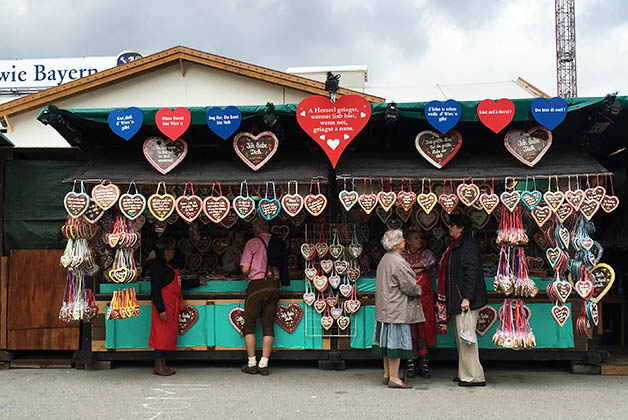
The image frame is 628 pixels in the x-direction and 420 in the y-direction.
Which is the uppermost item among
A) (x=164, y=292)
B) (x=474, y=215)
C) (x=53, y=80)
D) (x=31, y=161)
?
(x=53, y=80)

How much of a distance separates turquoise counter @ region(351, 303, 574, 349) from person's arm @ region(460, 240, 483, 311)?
3.14 feet

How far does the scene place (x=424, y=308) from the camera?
20.1ft

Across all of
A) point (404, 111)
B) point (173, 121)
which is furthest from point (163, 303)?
point (404, 111)

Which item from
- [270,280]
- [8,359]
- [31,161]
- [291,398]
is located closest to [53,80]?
[31,161]

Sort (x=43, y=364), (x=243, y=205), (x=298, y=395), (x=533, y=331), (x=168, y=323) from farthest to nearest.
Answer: (x=43, y=364) → (x=533, y=331) → (x=168, y=323) → (x=243, y=205) → (x=298, y=395)

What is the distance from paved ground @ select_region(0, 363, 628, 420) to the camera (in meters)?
4.89

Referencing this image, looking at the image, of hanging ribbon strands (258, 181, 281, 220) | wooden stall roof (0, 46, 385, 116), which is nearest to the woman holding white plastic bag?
hanging ribbon strands (258, 181, 281, 220)

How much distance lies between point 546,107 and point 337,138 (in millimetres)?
2211

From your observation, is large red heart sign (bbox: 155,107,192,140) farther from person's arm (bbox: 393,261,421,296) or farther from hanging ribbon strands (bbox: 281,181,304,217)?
person's arm (bbox: 393,261,421,296)

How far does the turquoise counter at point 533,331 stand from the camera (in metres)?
6.24

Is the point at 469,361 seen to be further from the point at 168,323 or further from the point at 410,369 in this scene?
the point at 168,323

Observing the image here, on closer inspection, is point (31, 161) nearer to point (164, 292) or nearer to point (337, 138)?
point (164, 292)

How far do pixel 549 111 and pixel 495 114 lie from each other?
0.56 metres

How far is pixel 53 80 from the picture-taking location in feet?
58.5
